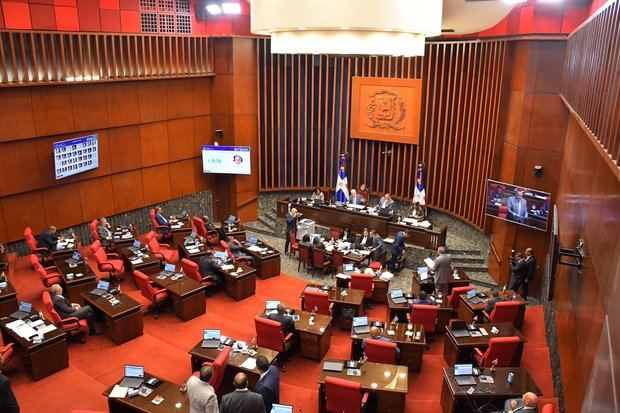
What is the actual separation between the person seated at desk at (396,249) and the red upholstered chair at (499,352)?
4.37 m

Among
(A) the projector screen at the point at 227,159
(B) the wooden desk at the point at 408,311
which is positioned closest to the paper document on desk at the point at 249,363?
(B) the wooden desk at the point at 408,311

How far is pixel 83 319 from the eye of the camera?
8.04 meters

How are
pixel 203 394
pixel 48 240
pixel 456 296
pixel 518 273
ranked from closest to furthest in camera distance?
pixel 203 394
pixel 456 296
pixel 518 273
pixel 48 240

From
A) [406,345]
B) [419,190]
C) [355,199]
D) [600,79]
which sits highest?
[600,79]

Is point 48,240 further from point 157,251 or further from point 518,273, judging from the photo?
point 518,273

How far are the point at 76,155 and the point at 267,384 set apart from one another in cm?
815

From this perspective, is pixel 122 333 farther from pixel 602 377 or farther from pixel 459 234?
pixel 459 234

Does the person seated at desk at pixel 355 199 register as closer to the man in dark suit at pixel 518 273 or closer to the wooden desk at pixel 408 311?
the man in dark suit at pixel 518 273

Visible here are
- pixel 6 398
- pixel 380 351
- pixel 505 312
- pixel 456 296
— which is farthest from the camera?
pixel 456 296

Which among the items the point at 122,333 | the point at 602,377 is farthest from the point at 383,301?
the point at 602,377

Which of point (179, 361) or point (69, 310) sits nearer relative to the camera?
point (179, 361)

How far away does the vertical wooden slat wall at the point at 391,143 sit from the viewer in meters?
12.2

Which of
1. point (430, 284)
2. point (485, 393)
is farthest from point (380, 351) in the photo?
point (430, 284)

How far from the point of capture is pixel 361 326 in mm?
7574
